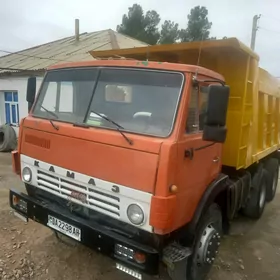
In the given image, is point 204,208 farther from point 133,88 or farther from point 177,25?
point 177,25

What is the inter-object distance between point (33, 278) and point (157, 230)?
1.76 metres

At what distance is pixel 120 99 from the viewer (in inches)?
117

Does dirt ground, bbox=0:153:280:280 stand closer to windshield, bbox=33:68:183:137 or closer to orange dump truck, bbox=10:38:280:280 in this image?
orange dump truck, bbox=10:38:280:280

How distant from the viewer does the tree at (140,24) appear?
30.1 m

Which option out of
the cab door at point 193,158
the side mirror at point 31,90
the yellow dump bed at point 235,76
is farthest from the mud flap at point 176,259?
the side mirror at point 31,90

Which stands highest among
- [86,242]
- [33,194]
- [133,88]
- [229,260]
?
[133,88]

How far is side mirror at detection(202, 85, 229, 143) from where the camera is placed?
2.48 m

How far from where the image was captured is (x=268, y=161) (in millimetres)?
6043

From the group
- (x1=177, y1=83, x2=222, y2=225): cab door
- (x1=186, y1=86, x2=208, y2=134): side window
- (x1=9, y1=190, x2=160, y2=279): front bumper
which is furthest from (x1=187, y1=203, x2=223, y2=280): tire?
(x1=186, y1=86, x2=208, y2=134): side window

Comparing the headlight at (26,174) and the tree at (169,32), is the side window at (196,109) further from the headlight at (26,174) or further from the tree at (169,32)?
the tree at (169,32)

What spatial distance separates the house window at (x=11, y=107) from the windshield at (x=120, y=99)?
11222 millimetres

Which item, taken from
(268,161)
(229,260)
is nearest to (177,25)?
(268,161)

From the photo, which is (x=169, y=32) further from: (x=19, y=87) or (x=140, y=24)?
(x=19, y=87)

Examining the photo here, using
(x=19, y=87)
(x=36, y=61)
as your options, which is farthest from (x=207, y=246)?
(x=36, y=61)
